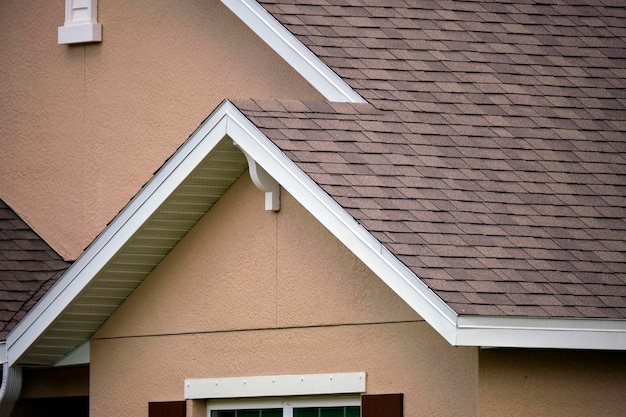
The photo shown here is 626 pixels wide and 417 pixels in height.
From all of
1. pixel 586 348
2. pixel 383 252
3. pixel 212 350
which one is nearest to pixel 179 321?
pixel 212 350

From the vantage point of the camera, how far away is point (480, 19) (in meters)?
12.6

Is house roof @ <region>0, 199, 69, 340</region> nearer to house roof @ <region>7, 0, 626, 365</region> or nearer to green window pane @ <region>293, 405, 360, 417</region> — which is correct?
house roof @ <region>7, 0, 626, 365</region>

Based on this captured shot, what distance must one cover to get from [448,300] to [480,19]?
381 cm

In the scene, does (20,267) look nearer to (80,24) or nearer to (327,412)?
(80,24)

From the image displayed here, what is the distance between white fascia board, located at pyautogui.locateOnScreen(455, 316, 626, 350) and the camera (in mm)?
9516

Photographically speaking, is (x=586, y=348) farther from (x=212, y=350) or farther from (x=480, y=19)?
(x=480, y=19)

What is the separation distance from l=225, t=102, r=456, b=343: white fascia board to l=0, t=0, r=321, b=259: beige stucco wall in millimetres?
1521

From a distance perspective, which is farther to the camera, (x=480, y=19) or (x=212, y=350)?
(x=480, y=19)

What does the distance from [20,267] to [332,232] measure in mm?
3543

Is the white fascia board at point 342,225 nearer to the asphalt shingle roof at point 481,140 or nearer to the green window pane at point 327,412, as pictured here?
the asphalt shingle roof at point 481,140

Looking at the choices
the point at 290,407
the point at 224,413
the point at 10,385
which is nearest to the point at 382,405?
the point at 290,407

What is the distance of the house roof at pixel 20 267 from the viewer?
12180mm

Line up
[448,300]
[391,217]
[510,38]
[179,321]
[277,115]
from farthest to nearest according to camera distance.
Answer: [510,38] < [179,321] < [277,115] < [391,217] < [448,300]

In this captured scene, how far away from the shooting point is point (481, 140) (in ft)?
37.1
